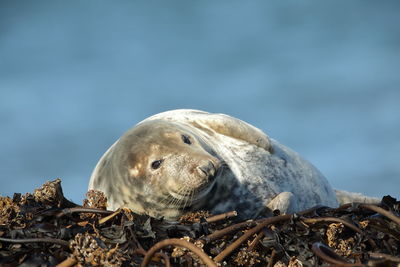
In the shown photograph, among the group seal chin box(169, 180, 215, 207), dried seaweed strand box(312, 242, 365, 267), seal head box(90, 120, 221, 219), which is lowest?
dried seaweed strand box(312, 242, 365, 267)

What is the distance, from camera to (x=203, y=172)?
639 centimetres

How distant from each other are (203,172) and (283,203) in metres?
1.00

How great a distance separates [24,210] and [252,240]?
153cm

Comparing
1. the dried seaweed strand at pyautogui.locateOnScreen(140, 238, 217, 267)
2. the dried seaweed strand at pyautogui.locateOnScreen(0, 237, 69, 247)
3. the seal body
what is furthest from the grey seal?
the dried seaweed strand at pyautogui.locateOnScreen(140, 238, 217, 267)

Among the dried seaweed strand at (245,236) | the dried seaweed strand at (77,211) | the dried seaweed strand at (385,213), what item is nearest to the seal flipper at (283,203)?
the dried seaweed strand at (385,213)

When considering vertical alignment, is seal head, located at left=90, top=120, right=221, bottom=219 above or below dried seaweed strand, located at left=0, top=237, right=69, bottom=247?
above

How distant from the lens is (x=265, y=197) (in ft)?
23.7

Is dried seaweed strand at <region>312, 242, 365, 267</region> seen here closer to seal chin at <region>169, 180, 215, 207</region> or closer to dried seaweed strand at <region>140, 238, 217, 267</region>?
dried seaweed strand at <region>140, 238, 217, 267</region>

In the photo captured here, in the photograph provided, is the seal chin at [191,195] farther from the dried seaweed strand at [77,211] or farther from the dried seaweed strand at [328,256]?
the dried seaweed strand at [328,256]

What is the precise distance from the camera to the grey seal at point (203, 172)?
6605mm

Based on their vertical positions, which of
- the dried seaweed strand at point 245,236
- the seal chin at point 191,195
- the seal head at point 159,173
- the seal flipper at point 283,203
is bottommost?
the dried seaweed strand at point 245,236

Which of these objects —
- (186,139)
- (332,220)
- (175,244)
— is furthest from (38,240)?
(186,139)

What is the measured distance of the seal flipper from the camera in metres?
6.68

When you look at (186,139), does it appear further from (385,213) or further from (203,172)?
(385,213)
